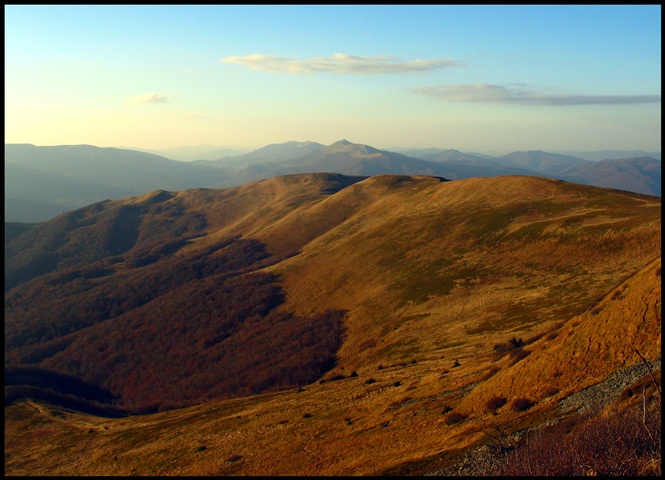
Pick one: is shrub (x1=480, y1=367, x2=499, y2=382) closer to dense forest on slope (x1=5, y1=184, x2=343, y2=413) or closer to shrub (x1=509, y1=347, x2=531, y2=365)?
shrub (x1=509, y1=347, x2=531, y2=365)

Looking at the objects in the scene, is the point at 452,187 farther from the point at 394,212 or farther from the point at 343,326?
the point at 343,326

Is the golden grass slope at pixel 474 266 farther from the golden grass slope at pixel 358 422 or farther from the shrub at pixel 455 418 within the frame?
the shrub at pixel 455 418

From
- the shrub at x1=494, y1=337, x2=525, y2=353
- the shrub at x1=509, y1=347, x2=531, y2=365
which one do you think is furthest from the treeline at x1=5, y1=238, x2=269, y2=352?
the shrub at x1=509, y1=347, x2=531, y2=365

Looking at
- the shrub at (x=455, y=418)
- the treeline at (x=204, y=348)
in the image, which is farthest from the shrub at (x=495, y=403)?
the treeline at (x=204, y=348)

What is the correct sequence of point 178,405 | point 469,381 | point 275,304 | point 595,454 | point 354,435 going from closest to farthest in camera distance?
point 595,454
point 354,435
point 469,381
point 178,405
point 275,304

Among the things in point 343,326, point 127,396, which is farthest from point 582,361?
point 127,396
